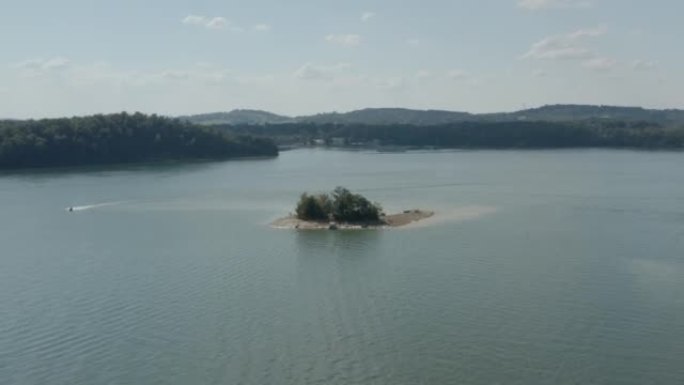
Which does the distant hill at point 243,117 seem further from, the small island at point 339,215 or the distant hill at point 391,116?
the small island at point 339,215

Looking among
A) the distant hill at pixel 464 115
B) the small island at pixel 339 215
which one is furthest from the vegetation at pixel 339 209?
the distant hill at pixel 464 115

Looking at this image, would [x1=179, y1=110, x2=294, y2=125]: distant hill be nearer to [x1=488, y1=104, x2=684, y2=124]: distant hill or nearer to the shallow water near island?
[x1=488, y1=104, x2=684, y2=124]: distant hill

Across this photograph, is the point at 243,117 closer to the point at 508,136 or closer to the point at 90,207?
the point at 508,136

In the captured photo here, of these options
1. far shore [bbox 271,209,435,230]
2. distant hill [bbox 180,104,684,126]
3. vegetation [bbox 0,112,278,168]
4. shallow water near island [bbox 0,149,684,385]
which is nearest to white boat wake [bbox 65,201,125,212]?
shallow water near island [bbox 0,149,684,385]

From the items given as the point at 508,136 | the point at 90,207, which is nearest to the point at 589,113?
the point at 508,136

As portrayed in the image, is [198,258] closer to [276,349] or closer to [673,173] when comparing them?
[276,349]
